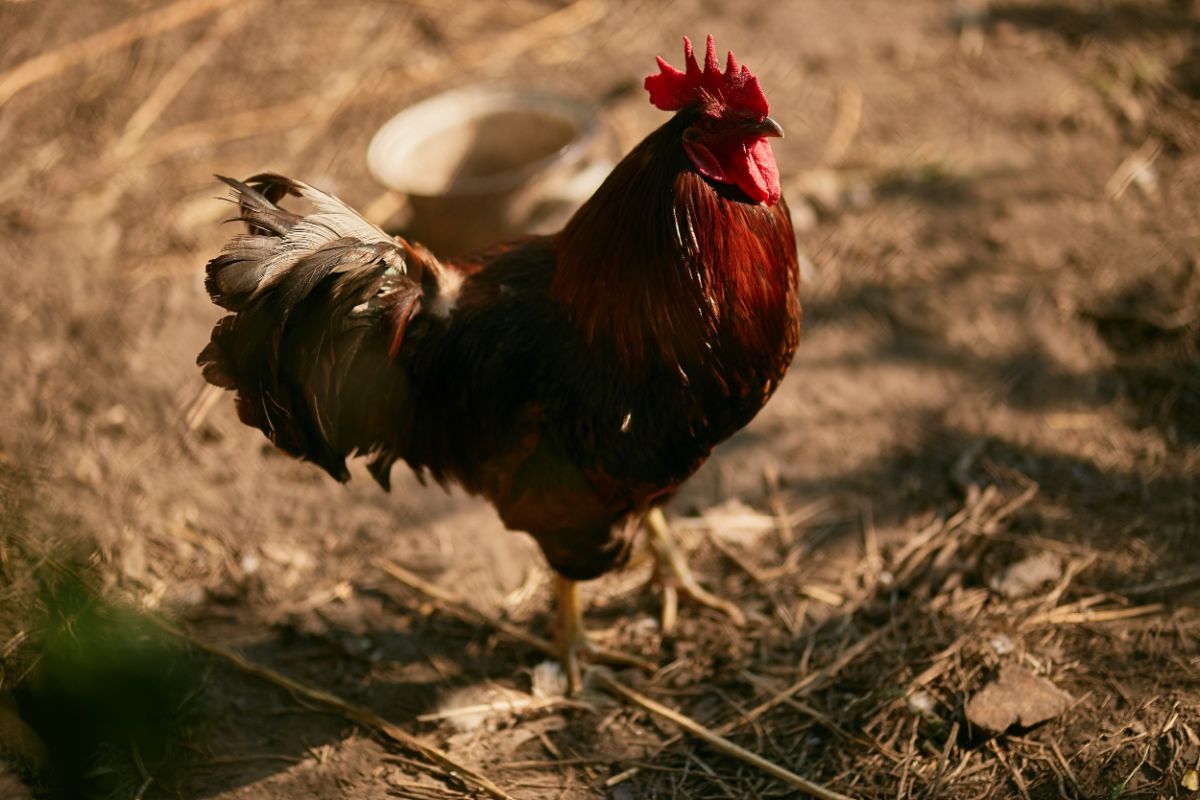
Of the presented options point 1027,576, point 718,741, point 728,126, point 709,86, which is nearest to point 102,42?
point 709,86

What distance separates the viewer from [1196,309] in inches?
171

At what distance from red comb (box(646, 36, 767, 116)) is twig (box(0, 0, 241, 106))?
5.07 metres

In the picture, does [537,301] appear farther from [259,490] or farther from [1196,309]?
[1196,309]

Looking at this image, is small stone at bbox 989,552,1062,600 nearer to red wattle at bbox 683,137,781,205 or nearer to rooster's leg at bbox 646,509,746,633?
rooster's leg at bbox 646,509,746,633

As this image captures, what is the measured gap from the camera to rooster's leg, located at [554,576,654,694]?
3.44 meters

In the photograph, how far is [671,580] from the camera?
3.70 meters

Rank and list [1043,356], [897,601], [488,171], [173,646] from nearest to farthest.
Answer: [173,646], [897,601], [1043,356], [488,171]

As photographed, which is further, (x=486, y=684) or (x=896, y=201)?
(x=896, y=201)

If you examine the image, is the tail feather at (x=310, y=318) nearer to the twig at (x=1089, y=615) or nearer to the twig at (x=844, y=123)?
Answer: the twig at (x=1089, y=615)

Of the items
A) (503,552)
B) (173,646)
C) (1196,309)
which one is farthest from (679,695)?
(1196,309)

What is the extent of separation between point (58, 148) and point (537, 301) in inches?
168

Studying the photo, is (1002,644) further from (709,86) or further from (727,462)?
(709,86)

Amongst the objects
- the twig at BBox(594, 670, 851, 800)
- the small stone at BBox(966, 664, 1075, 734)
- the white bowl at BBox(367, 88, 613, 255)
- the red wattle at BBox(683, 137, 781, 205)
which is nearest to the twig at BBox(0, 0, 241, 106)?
the white bowl at BBox(367, 88, 613, 255)

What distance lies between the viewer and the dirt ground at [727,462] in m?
2.98
